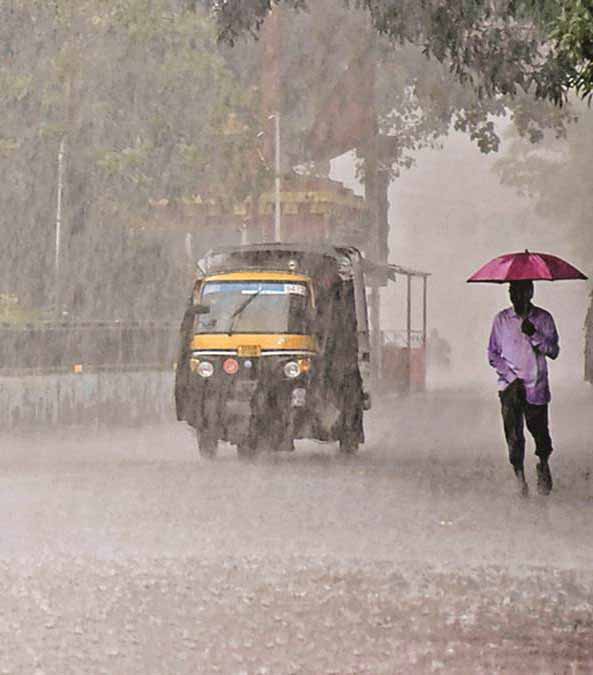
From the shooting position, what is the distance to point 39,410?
1056 inches

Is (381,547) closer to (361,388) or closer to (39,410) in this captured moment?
(361,388)

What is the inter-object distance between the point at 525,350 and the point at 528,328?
18 cm

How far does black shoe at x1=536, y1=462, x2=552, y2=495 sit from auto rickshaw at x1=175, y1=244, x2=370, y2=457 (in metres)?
4.99

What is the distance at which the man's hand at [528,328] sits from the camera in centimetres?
1495

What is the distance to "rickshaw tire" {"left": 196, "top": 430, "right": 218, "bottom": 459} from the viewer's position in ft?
67.3

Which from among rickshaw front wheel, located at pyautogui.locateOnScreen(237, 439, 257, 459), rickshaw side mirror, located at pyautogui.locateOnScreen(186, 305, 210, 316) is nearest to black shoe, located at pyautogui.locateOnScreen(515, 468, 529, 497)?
rickshaw front wheel, located at pyautogui.locateOnScreen(237, 439, 257, 459)

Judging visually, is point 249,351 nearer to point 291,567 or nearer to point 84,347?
point 291,567

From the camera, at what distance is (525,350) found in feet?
49.0

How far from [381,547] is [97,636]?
393 centimetres

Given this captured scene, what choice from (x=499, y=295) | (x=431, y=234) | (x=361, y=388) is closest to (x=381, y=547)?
(x=361, y=388)

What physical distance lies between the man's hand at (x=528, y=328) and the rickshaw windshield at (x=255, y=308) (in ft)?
19.5

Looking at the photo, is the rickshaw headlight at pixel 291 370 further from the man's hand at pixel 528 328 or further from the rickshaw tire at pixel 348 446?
→ the man's hand at pixel 528 328

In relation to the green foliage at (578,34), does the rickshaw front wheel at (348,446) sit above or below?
below

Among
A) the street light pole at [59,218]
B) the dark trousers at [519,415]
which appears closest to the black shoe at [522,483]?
the dark trousers at [519,415]
